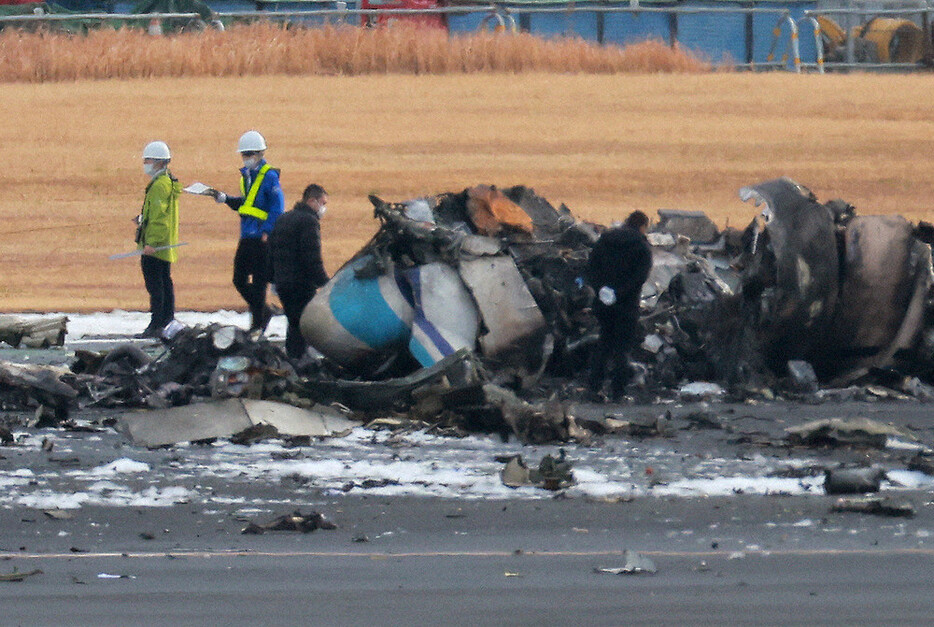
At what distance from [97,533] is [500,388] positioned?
4.13 meters

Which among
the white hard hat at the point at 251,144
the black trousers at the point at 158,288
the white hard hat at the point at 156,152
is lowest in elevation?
the black trousers at the point at 158,288

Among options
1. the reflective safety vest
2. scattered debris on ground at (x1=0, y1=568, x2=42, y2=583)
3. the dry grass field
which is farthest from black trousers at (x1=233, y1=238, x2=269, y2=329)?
scattered debris on ground at (x1=0, y1=568, x2=42, y2=583)

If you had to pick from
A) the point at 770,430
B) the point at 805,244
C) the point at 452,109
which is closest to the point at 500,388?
the point at 770,430

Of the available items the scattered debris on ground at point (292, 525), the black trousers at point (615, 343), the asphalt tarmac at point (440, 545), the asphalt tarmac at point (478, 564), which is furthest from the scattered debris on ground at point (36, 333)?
the scattered debris on ground at point (292, 525)

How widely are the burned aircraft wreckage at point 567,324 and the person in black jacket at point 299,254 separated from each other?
0.29 metres

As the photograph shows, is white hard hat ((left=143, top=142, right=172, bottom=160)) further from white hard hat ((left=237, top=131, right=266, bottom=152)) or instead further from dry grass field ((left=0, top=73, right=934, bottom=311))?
dry grass field ((left=0, top=73, right=934, bottom=311))

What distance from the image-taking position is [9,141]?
2989 centimetres

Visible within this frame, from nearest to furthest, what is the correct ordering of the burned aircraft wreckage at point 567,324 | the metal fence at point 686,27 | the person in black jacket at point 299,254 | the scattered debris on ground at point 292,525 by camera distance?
the scattered debris on ground at point 292,525 < the burned aircraft wreckage at point 567,324 < the person in black jacket at point 299,254 < the metal fence at point 686,27

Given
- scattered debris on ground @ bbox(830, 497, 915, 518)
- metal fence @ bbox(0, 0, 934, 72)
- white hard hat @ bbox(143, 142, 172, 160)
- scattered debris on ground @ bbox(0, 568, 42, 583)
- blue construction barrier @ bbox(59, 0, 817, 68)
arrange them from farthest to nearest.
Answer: blue construction barrier @ bbox(59, 0, 817, 68)
metal fence @ bbox(0, 0, 934, 72)
white hard hat @ bbox(143, 142, 172, 160)
scattered debris on ground @ bbox(830, 497, 915, 518)
scattered debris on ground @ bbox(0, 568, 42, 583)

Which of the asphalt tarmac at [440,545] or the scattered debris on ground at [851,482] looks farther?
the scattered debris on ground at [851,482]

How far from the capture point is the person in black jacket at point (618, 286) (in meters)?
13.5

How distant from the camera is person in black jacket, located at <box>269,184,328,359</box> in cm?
1461

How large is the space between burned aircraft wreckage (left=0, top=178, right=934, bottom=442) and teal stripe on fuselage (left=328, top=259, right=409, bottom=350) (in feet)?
0.04

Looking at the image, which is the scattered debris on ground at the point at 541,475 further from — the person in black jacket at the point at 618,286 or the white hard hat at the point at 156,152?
the white hard hat at the point at 156,152
